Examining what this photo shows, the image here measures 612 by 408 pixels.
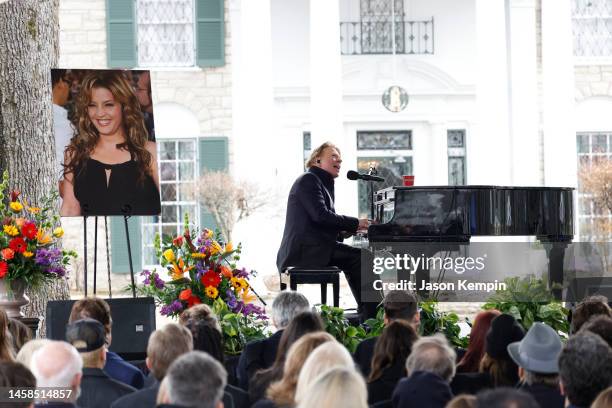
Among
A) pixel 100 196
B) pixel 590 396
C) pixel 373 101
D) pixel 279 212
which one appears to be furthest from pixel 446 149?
pixel 590 396

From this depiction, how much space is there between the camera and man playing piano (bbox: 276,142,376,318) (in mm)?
9812

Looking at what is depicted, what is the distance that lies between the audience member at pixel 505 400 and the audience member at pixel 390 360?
229 centimetres

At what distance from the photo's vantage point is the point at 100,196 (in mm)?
9180

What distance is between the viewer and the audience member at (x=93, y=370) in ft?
18.4

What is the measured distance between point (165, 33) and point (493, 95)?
20.7ft

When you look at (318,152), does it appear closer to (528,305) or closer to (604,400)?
(528,305)

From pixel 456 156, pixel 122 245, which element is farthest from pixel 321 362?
pixel 456 156

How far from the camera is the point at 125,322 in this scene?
7.89 m

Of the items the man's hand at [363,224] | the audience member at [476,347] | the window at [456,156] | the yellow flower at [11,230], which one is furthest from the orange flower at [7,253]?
the window at [456,156]

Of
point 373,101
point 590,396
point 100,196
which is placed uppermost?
point 373,101

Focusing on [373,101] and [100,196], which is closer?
[100,196]

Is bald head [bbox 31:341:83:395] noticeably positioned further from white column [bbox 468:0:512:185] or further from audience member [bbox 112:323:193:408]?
white column [bbox 468:0:512:185]

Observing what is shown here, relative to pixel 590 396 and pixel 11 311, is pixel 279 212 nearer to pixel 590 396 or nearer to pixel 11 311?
pixel 11 311

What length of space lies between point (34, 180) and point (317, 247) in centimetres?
259
